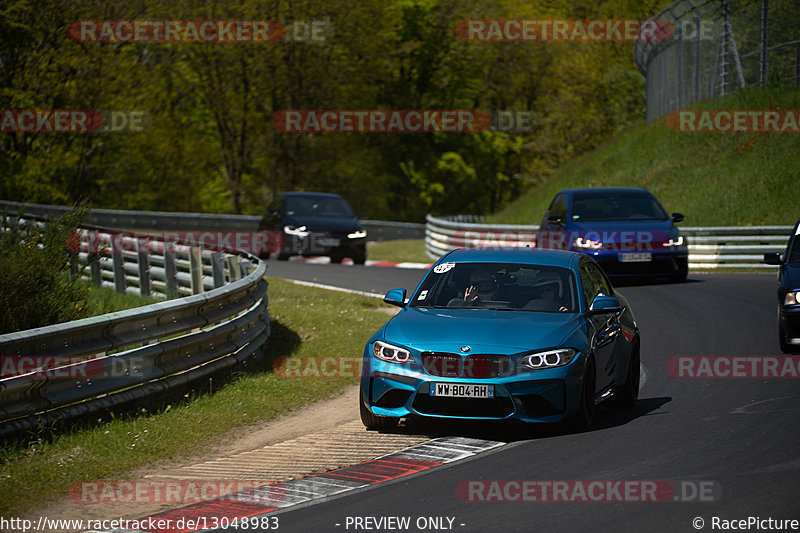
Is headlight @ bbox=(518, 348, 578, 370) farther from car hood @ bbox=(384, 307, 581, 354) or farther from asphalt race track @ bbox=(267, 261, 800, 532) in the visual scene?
asphalt race track @ bbox=(267, 261, 800, 532)

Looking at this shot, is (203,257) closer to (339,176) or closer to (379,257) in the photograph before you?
(379,257)

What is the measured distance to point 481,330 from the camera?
899 cm

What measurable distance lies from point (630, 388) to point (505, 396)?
2037mm

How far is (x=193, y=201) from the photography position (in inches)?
2389

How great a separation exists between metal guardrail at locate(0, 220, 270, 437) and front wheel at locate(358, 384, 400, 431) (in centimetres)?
205

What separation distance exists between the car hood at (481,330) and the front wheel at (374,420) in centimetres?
61

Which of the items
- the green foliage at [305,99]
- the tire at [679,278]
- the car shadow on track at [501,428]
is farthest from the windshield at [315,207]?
the car shadow on track at [501,428]

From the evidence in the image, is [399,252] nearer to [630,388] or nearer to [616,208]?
[616,208]

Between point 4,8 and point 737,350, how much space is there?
35.0 m

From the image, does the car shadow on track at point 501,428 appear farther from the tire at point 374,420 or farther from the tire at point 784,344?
the tire at point 784,344

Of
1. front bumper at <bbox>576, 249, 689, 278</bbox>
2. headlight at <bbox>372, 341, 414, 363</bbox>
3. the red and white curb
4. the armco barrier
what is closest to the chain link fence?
the armco barrier

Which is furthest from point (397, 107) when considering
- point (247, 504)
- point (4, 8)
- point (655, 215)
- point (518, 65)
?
point (247, 504)

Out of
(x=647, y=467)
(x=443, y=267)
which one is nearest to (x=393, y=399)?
(x=443, y=267)

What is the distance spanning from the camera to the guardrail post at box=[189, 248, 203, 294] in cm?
1708
